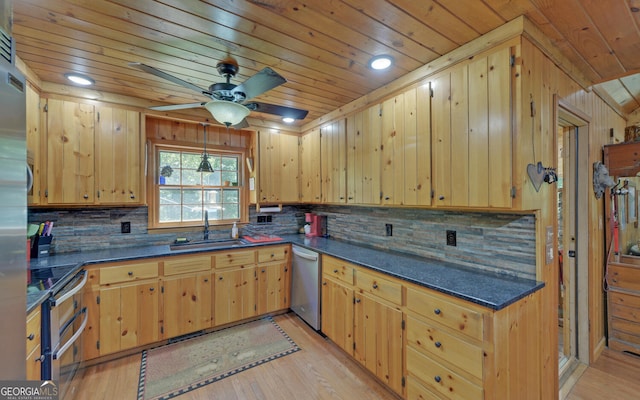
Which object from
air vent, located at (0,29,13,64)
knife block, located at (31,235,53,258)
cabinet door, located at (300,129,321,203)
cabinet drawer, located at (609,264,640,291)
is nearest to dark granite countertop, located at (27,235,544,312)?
knife block, located at (31,235,53,258)

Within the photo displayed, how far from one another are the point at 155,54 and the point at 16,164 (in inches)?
58.1

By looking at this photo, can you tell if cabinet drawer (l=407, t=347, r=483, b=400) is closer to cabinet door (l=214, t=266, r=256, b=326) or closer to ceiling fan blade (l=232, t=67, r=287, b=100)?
cabinet door (l=214, t=266, r=256, b=326)

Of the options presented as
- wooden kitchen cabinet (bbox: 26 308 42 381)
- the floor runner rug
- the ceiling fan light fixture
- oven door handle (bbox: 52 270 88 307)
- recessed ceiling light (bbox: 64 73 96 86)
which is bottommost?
the floor runner rug

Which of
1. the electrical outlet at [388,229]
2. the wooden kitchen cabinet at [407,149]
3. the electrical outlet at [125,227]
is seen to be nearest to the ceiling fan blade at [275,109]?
the wooden kitchen cabinet at [407,149]

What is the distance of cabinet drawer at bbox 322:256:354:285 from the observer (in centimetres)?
238

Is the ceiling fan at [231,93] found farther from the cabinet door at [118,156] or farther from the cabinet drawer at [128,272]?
the cabinet drawer at [128,272]

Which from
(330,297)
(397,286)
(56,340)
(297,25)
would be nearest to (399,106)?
(297,25)

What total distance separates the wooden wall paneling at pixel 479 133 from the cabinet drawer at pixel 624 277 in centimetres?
203

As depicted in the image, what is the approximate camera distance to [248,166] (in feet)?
11.9

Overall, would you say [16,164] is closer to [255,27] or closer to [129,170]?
[255,27]

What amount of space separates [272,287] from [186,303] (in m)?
0.93

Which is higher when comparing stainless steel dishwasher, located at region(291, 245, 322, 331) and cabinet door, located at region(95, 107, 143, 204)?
cabinet door, located at region(95, 107, 143, 204)

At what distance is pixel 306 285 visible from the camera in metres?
2.98

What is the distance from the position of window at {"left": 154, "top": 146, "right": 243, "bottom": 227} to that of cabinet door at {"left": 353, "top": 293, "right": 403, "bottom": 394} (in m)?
2.18
